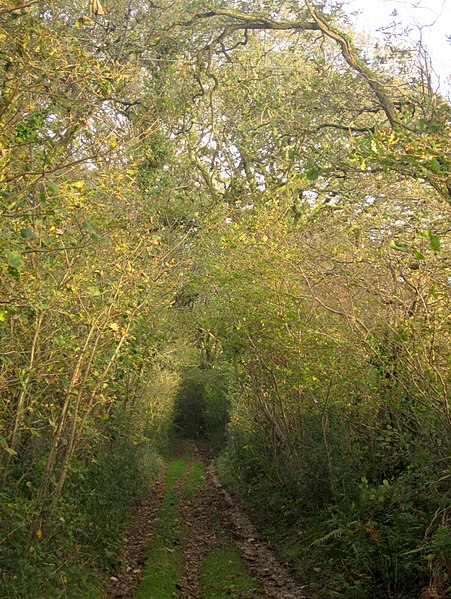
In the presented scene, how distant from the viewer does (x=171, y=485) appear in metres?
22.3

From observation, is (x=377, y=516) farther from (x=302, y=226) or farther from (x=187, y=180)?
(x=187, y=180)

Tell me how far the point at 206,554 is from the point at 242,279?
5.23 m

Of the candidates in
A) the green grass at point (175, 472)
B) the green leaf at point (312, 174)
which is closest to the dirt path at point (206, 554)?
the green grass at point (175, 472)

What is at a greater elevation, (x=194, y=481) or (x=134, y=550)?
(x=134, y=550)

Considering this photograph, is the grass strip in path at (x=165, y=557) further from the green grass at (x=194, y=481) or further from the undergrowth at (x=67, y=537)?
the green grass at (x=194, y=481)

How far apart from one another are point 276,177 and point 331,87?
4.39 meters

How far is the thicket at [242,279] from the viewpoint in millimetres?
6527

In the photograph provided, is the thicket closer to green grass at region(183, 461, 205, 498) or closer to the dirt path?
the dirt path

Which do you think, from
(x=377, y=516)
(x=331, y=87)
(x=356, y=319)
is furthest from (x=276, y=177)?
(x=377, y=516)

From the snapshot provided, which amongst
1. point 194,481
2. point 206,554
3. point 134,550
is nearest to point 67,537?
point 134,550

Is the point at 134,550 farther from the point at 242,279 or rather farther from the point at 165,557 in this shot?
the point at 242,279

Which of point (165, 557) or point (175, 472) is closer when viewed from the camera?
point (165, 557)

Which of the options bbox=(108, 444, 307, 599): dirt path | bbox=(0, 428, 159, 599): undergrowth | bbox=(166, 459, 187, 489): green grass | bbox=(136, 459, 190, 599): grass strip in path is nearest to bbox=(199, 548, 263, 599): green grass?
bbox=(108, 444, 307, 599): dirt path

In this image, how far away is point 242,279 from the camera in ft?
42.6
